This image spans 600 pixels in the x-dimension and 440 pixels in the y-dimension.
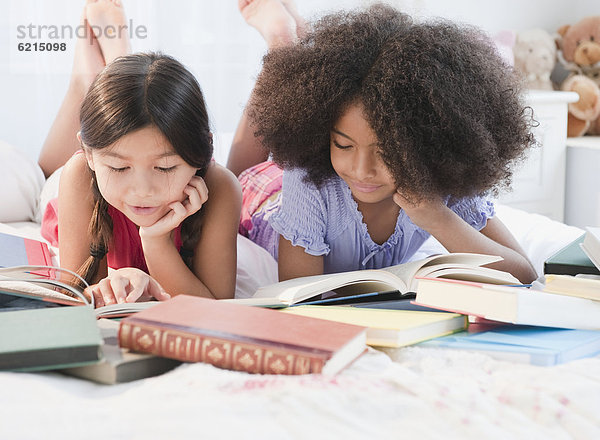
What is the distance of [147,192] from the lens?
102cm

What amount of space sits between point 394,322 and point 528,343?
0.46ft

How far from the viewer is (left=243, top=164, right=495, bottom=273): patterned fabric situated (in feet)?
3.78

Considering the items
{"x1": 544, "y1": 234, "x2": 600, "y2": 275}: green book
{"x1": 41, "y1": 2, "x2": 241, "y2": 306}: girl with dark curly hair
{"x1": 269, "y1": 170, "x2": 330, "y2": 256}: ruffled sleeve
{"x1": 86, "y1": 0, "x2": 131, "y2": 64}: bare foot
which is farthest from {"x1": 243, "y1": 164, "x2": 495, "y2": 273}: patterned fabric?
{"x1": 86, "y1": 0, "x2": 131, "y2": 64}: bare foot

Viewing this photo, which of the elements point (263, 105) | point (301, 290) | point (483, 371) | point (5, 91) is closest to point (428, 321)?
point (483, 371)

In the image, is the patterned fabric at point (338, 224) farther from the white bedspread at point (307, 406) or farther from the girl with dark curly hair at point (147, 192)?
the white bedspread at point (307, 406)

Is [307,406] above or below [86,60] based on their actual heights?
below

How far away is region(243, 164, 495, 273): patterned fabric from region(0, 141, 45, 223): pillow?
0.79 metres

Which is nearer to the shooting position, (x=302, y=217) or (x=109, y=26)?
(x=302, y=217)

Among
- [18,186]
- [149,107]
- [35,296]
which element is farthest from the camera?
[18,186]

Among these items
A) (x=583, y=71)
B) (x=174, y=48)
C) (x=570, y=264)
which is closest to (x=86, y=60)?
(x=174, y=48)

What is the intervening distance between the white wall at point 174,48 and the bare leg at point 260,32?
98 mm

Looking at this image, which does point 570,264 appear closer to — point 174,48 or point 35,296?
point 35,296

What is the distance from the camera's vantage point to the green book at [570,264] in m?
0.91

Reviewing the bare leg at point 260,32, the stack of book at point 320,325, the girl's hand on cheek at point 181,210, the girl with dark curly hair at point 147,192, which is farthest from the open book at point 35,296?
the bare leg at point 260,32
